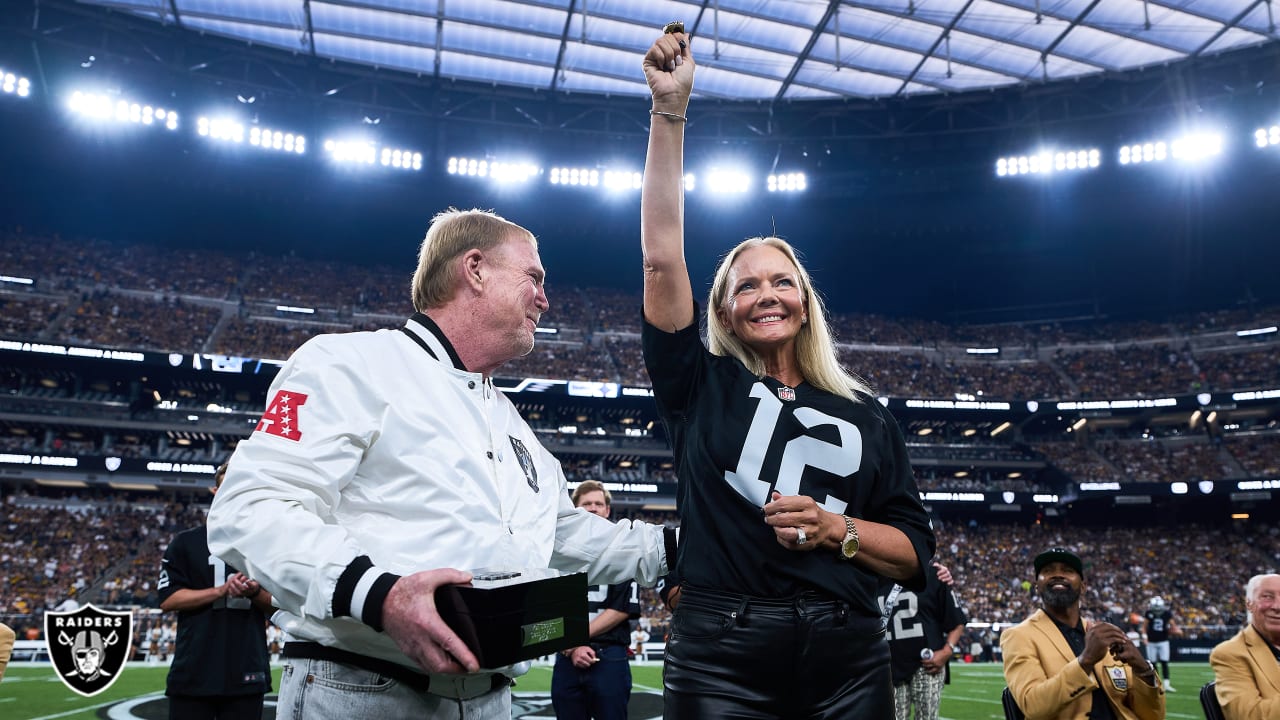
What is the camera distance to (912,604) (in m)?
6.74

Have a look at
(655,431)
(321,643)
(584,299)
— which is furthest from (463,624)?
(584,299)

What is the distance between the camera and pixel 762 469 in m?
2.22

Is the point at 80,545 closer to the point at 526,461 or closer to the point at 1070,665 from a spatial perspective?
the point at 526,461

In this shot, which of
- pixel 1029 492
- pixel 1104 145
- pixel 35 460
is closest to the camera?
pixel 35 460

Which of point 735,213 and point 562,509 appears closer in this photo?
point 562,509

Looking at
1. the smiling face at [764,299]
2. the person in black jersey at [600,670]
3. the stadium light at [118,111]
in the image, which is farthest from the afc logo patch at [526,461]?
the stadium light at [118,111]

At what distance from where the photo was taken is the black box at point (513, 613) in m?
1.53

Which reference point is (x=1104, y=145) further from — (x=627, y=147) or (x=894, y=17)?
(x=627, y=147)

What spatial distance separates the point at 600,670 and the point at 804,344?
3913 mm

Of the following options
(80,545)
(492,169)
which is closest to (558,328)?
(492,169)

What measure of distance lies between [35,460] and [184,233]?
1509 cm

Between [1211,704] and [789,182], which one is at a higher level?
[789,182]

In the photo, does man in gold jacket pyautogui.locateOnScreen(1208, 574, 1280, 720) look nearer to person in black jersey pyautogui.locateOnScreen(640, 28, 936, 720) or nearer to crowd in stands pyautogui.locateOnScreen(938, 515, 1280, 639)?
person in black jersey pyautogui.locateOnScreen(640, 28, 936, 720)

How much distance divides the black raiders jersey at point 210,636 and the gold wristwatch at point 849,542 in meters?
3.76
